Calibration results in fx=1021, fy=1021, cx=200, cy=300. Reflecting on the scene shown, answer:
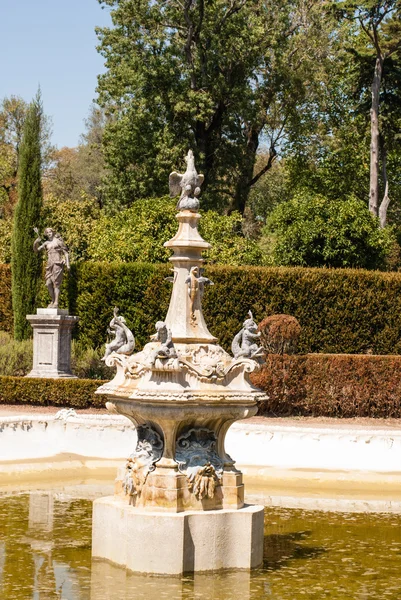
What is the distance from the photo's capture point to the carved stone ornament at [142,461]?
9352 mm

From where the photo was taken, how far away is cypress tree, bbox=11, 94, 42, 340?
25812 mm

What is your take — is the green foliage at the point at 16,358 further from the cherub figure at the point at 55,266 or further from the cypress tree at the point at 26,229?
the cypress tree at the point at 26,229

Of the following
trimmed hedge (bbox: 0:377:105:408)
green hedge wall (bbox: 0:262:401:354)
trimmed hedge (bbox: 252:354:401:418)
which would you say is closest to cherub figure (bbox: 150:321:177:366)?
trimmed hedge (bbox: 252:354:401:418)

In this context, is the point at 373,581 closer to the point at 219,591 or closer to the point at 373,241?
the point at 219,591

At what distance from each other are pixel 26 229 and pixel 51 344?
4.49m

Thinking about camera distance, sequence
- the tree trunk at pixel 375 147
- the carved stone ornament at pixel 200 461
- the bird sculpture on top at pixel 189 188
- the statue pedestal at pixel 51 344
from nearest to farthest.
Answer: the carved stone ornament at pixel 200 461
the bird sculpture on top at pixel 189 188
the statue pedestal at pixel 51 344
the tree trunk at pixel 375 147

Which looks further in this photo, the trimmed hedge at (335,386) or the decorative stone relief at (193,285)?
the trimmed hedge at (335,386)

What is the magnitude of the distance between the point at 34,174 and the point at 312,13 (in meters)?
15.3

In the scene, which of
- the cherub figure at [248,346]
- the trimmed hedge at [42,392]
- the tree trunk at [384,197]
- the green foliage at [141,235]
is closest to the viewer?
the cherub figure at [248,346]

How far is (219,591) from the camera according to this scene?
832cm

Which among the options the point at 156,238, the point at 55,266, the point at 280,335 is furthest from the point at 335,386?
the point at 156,238

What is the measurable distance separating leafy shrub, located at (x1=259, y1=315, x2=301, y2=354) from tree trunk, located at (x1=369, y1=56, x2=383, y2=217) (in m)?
12.0

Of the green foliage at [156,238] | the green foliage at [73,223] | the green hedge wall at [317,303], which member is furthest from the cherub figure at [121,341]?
the green foliage at [73,223]

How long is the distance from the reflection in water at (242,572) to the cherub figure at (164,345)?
A: 6.28 feet
